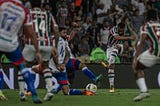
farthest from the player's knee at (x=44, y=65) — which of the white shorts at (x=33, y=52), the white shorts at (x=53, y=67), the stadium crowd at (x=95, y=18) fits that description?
the stadium crowd at (x=95, y=18)

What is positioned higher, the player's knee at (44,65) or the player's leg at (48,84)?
the player's knee at (44,65)

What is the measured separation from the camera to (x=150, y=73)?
19.4m

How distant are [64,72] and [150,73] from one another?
19.4ft

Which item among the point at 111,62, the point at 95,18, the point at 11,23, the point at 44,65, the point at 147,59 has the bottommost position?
the point at 111,62

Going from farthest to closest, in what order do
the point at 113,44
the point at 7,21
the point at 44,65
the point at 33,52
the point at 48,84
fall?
the point at 113,44 < the point at 33,52 < the point at 44,65 < the point at 48,84 < the point at 7,21

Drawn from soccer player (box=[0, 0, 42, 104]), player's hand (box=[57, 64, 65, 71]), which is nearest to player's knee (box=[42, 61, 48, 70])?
soccer player (box=[0, 0, 42, 104])

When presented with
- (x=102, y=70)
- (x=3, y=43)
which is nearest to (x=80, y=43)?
(x=102, y=70)

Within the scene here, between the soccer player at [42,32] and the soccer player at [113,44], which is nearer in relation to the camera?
the soccer player at [42,32]

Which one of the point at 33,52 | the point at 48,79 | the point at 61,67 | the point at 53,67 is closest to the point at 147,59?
the point at 48,79

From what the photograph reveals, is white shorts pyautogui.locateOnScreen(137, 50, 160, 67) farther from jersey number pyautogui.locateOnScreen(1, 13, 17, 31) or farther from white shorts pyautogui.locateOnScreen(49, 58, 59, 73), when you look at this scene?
white shorts pyautogui.locateOnScreen(49, 58, 59, 73)

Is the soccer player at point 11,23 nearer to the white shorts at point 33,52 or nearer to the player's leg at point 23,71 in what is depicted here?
the player's leg at point 23,71

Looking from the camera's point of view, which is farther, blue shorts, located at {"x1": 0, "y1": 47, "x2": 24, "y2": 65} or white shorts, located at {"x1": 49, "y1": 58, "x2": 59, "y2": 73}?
white shorts, located at {"x1": 49, "y1": 58, "x2": 59, "y2": 73}

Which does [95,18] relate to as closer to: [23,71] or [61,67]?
[61,67]

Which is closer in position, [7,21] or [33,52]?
[7,21]
